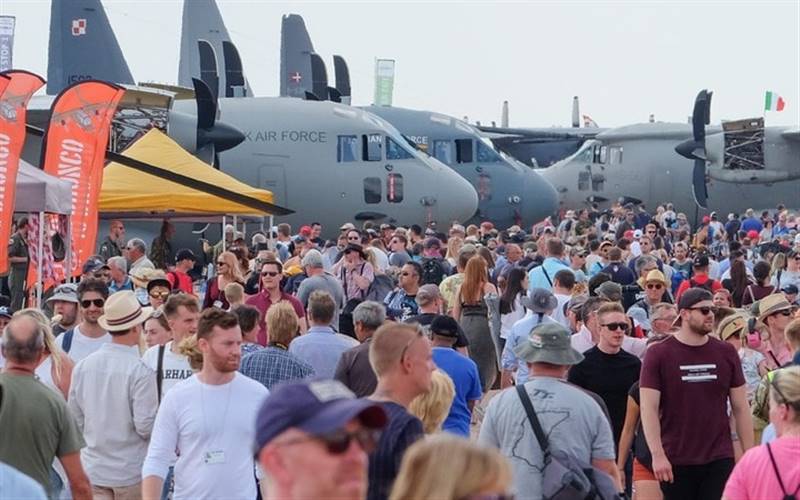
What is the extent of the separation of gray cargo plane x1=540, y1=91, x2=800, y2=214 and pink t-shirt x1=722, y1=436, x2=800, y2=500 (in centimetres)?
3389

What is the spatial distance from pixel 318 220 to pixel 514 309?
14.9m

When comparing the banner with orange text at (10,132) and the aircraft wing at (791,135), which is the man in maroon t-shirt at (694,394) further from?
the aircraft wing at (791,135)

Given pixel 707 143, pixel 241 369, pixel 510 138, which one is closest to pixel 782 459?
pixel 241 369

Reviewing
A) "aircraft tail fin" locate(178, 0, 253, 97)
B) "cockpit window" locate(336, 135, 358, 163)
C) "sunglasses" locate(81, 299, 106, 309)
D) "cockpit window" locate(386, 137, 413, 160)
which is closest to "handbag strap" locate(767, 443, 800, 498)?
"sunglasses" locate(81, 299, 106, 309)

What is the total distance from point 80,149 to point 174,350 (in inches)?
352

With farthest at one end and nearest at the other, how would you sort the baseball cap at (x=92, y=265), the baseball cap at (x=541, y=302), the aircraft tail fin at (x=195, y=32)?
the aircraft tail fin at (x=195, y=32), the baseball cap at (x=92, y=265), the baseball cap at (x=541, y=302)

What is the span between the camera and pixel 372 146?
27.1m

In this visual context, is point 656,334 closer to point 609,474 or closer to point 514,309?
point 514,309

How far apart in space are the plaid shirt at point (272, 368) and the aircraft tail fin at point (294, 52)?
46.4 m

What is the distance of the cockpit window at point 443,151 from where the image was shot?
3222 cm

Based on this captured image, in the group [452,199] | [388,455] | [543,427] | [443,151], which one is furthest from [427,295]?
[443,151]

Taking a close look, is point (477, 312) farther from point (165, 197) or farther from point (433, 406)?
point (165, 197)

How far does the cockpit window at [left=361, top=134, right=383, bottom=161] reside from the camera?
27.1m

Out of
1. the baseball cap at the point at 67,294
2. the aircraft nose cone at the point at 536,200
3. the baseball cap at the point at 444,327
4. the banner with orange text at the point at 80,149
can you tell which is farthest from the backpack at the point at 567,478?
the aircraft nose cone at the point at 536,200
